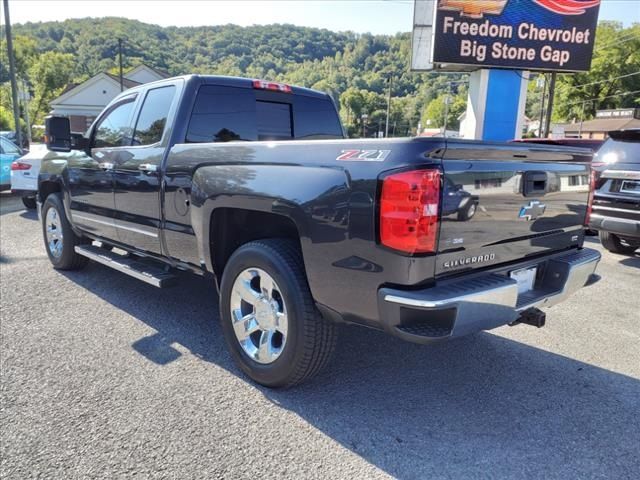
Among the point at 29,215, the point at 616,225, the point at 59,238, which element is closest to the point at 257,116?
the point at 59,238

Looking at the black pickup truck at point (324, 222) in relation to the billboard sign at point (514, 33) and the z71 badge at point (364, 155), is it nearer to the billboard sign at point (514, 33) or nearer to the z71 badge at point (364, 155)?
the z71 badge at point (364, 155)

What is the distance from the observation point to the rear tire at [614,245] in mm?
6959

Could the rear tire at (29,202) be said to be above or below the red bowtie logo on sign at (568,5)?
below

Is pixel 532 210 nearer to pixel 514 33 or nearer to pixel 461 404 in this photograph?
pixel 461 404

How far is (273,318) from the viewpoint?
2898 mm

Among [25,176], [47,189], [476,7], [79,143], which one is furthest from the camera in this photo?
A: [476,7]

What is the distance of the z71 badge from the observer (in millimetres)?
2285

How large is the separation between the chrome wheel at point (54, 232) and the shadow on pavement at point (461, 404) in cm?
210

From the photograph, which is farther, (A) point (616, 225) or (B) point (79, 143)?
(A) point (616, 225)

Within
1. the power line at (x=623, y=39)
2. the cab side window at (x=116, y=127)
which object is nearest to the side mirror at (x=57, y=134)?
the cab side window at (x=116, y=127)

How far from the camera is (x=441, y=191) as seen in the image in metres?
2.24

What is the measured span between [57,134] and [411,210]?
3980 mm

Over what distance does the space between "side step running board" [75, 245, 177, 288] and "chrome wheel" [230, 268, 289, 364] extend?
2.81ft

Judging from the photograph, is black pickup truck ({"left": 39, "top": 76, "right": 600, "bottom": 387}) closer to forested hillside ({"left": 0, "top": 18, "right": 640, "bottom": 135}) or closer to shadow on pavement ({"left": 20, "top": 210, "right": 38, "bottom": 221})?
shadow on pavement ({"left": 20, "top": 210, "right": 38, "bottom": 221})
